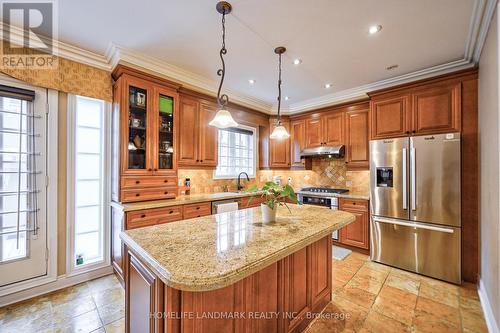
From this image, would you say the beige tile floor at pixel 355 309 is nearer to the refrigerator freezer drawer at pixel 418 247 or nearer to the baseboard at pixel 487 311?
the baseboard at pixel 487 311

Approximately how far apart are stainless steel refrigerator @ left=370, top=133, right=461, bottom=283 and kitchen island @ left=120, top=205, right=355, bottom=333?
151 centimetres

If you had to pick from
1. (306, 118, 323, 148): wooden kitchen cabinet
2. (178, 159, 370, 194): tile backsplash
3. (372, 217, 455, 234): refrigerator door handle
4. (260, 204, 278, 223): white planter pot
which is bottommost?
(372, 217, 455, 234): refrigerator door handle

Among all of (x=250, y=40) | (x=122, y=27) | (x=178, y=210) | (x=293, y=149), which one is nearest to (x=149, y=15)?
(x=122, y=27)

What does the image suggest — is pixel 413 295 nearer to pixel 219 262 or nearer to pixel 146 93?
pixel 219 262

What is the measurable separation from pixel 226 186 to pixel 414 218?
2954mm

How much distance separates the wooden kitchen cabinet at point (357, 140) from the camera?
3.62 meters

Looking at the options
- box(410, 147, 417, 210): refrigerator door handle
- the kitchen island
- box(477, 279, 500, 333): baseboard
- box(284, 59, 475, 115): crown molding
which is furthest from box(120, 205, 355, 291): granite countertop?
box(284, 59, 475, 115): crown molding

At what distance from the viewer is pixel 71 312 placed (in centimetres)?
205

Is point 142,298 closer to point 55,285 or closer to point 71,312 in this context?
point 71,312

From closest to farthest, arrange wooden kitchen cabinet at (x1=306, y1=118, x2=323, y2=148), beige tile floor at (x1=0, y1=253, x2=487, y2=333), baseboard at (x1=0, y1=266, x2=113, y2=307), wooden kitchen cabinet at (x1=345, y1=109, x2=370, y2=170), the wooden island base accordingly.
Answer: the wooden island base
beige tile floor at (x1=0, y1=253, x2=487, y2=333)
baseboard at (x1=0, y1=266, x2=113, y2=307)
wooden kitchen cabinet at (x1=345, y1=109, x2=370, y2=170)
wooden kitchen cabinet at (x1=306, y1=118, x2=323, y2=148)

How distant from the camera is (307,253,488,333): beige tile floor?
6.18ft

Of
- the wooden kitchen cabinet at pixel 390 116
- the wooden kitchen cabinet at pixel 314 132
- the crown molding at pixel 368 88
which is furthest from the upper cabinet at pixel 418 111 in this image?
the wooden kitchen cabinet at pixel 314 132

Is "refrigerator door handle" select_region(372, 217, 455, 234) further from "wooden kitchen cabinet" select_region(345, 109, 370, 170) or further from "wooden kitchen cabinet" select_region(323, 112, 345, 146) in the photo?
"wooden kitchen cabinet" select_region(323, 112, 345, 146)

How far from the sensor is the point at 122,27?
83.4 inches
